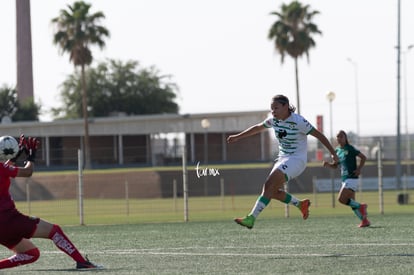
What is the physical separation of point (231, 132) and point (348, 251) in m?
61.9

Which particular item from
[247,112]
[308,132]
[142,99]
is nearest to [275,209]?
[308,132]

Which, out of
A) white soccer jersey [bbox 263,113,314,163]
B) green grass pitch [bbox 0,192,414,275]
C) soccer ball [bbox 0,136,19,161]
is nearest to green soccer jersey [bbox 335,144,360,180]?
green grass pitch [bbox 0,192,414,275]

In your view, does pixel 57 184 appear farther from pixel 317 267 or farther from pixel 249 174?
pixel 317 267

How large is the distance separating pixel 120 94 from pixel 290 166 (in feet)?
301

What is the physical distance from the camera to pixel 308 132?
49.4 feet

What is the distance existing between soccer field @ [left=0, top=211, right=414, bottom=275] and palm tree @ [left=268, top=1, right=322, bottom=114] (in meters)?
48.1

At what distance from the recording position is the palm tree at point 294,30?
68.2m

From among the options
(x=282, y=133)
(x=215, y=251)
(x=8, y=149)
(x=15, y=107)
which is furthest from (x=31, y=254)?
(x=15, y=107)

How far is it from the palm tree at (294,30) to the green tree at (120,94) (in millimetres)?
36301

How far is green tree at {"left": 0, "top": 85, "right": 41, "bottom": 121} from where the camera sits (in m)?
88.6

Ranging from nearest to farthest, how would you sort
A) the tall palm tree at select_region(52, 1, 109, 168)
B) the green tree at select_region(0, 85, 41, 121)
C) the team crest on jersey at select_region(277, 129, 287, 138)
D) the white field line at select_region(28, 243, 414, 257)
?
the white field line at select_region(28, 243, 414, 257), the team crest on jersey at select_region(277, 129, 287, 138), the tall palm tree at select_region(52, 1, 109, 168), the green tree at select_region(0, 85, 41, 121)

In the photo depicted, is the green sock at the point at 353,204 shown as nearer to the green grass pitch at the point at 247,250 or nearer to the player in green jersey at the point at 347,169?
the player in green jersey at the point at 347,169

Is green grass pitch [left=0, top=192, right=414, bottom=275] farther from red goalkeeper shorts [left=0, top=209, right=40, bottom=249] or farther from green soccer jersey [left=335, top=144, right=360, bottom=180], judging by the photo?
green soccer jersey [left=335, top=144, right=360, bottom=180]

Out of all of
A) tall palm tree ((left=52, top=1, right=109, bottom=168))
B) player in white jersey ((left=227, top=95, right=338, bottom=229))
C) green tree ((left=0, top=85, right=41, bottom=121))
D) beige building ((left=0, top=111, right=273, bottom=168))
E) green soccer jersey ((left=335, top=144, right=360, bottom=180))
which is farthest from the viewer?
green tree ((left=0, top=85, right=41, bottom=121))
